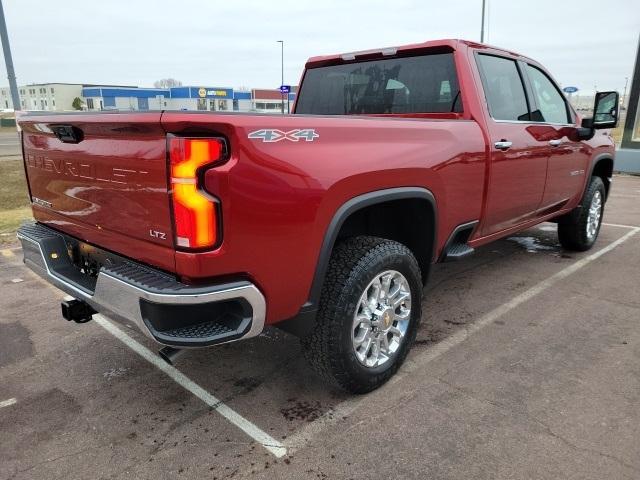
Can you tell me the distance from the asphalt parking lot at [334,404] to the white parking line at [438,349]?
0.5 inches

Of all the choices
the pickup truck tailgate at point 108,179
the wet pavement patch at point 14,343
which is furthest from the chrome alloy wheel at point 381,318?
the wet pavement patch at point 14,343

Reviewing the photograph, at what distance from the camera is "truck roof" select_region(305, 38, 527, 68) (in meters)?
3.51

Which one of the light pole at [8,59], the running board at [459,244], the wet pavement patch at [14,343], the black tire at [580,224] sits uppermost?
the light pole at [8,59]

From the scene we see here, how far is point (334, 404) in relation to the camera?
8.84ft

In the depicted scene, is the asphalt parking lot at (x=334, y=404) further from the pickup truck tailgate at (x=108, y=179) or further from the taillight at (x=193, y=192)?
the taillight at (x=193, y=192)

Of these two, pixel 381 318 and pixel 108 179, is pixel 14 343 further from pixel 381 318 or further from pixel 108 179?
pixel 381 318

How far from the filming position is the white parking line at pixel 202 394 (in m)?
2.39

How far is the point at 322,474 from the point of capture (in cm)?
218

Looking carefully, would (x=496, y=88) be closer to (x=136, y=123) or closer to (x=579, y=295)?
(x=579, y=295)

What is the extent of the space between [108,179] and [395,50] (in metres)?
2.39

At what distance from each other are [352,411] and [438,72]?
239 cm

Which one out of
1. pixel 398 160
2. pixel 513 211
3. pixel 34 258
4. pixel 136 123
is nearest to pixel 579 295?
pixel 513 211

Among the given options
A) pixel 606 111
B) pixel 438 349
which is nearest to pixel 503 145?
pixel 438 349

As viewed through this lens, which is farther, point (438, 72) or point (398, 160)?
point (438, 72)
